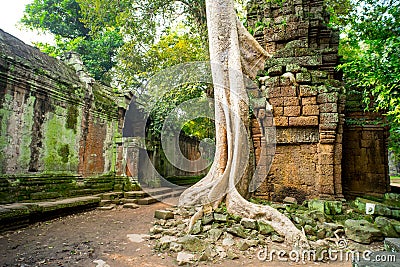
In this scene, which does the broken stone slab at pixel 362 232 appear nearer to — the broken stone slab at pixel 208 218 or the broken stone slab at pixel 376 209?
the broken stone slab at pixel 376 209

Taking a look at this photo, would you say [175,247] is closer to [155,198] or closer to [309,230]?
[309,230]

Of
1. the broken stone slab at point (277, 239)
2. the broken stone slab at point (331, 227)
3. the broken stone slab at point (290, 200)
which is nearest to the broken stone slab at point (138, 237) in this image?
the broken stone slab at point (277, 239)

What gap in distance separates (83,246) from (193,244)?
1.44 m

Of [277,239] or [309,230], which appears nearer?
[277,239]

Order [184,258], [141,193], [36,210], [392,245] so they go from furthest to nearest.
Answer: [141,193] → [36,210] → [184,258] → [392,245]

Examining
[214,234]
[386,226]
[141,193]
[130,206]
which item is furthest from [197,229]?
[141,193]

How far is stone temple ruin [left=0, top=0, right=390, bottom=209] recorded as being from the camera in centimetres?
471

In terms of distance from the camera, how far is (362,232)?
317cm

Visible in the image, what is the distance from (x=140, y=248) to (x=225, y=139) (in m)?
2.34

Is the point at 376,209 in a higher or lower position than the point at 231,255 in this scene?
higher

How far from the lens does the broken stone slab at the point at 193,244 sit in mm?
2928

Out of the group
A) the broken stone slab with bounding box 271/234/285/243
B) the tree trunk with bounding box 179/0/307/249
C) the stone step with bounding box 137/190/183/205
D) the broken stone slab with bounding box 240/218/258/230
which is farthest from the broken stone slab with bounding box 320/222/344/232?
the stone step with bounding box 137/190/183/205

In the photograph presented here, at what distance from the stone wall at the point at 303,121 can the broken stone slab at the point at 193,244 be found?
2227 mm

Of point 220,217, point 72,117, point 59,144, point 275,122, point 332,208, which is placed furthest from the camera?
point 72,117
